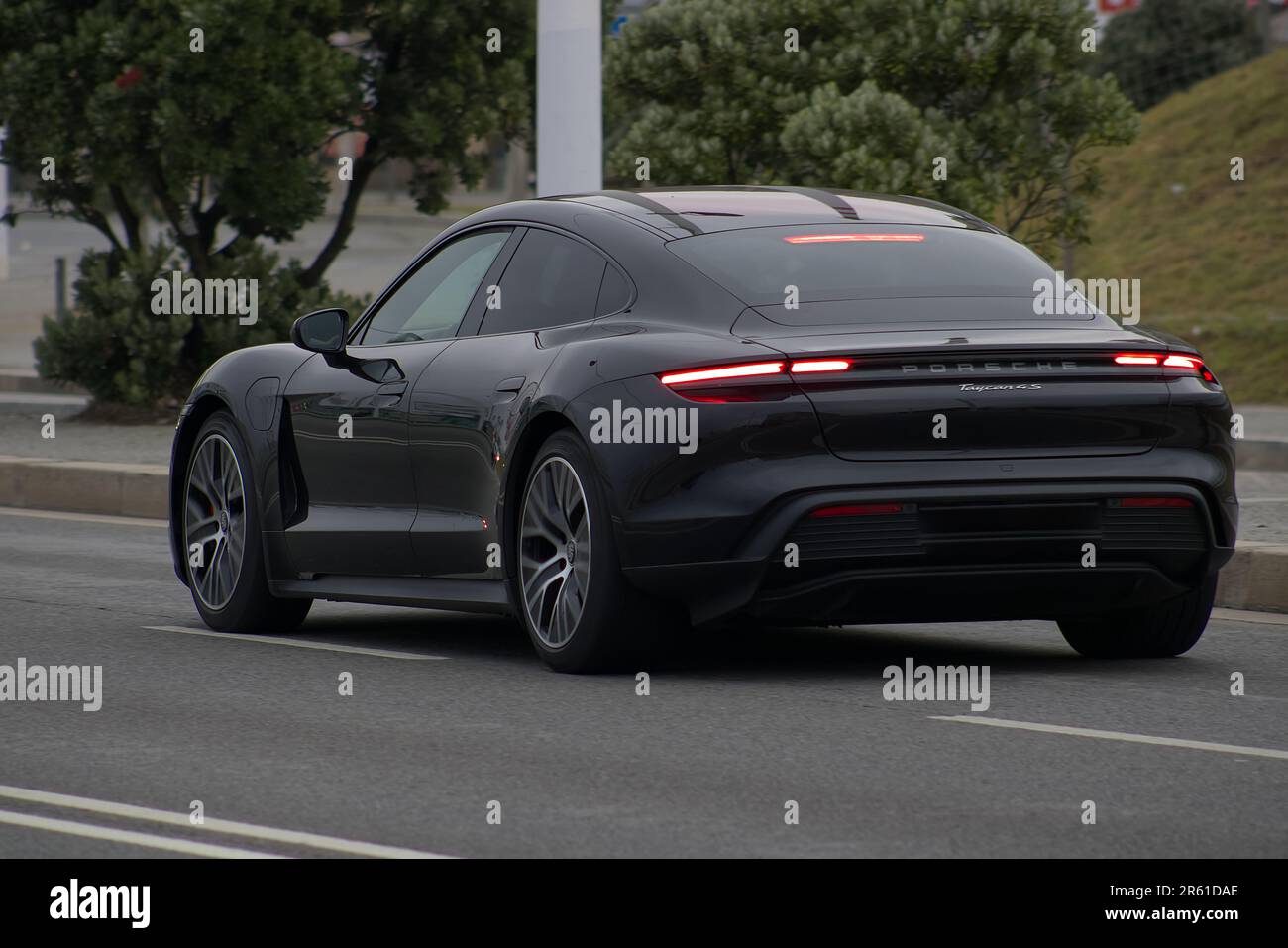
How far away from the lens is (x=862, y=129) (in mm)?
18328

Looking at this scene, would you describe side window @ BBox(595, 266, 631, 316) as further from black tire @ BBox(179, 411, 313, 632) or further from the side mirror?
black tire @ BBox(179, 411, 313, 632)

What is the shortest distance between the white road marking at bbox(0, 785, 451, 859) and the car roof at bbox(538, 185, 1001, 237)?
9.82ft

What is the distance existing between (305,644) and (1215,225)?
23.3 m

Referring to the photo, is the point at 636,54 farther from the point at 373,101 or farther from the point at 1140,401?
the point at 1140,401

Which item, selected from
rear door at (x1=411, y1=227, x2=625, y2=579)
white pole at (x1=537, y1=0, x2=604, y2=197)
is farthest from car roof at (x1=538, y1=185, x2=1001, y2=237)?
white pole at (x1=537, y1=0, x2=604, y2=197)

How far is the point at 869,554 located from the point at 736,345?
0.73 metres

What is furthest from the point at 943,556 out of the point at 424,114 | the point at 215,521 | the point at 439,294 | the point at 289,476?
the point at 424,114

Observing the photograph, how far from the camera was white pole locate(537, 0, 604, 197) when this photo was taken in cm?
1680

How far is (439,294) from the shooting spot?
29.7 ft

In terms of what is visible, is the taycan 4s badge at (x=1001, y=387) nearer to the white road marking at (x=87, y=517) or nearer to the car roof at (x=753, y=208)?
the car roof at (x=753, y=208)

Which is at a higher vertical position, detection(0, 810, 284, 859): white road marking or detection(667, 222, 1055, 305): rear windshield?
detection(667, 222, 1055, 305): rear windshield

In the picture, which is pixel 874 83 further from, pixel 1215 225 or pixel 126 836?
pixel 126 836
